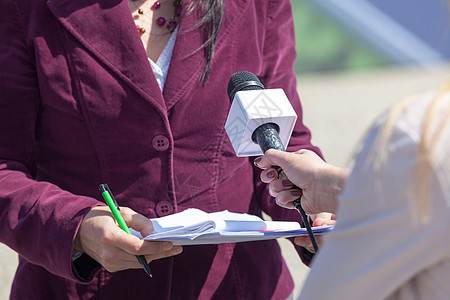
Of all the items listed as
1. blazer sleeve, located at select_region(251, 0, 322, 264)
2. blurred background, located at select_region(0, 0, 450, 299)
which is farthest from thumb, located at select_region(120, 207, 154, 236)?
blurred background, located at select_region(0, 0, 450, 299)

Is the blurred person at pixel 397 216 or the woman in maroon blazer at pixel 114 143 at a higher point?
the blurred person at pixel 397 216

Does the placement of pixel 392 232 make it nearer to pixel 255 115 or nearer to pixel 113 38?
pixel 255 115

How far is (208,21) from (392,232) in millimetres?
870

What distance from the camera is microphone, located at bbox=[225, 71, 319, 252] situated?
4.23ft

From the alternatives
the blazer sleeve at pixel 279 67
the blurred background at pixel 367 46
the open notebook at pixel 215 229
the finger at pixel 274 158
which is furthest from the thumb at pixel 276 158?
the blurred background at pixel 367 46

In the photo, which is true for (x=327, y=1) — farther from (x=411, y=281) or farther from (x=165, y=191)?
(x=411, y=281)

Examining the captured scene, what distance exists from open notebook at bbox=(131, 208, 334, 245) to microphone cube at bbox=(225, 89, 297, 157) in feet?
0.44

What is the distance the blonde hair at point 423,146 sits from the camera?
31.2 inches

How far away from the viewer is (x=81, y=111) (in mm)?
1468

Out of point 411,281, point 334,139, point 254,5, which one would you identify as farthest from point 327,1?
point 411,281

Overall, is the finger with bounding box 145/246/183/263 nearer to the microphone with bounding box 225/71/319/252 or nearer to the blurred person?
the microphone with bounding box 225/71/319/252

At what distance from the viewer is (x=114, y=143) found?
148cm

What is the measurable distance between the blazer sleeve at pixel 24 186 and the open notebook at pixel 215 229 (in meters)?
0.14

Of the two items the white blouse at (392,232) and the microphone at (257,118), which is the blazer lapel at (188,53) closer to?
the microphone at (257,118)
